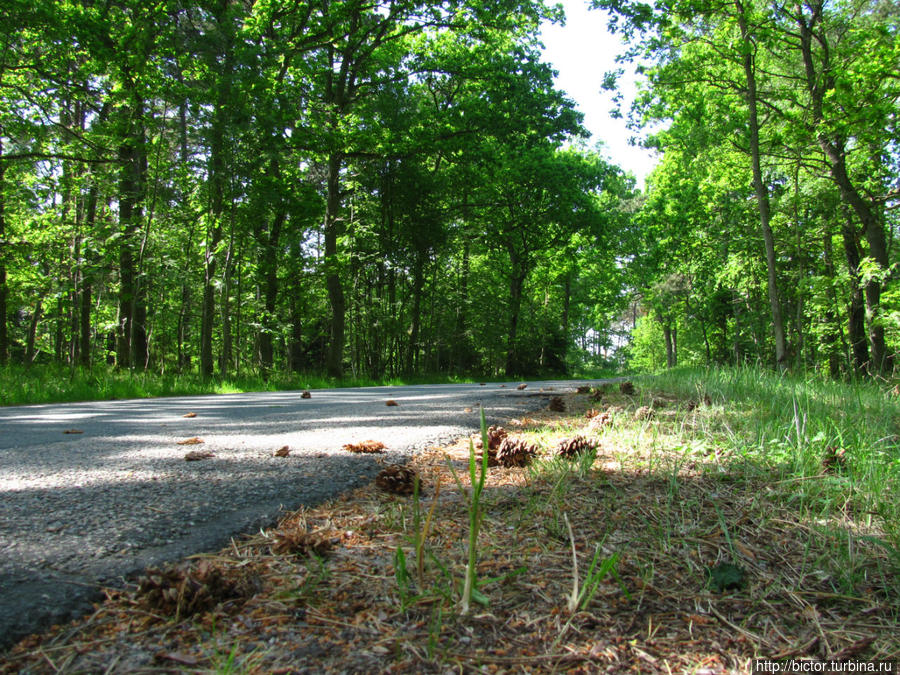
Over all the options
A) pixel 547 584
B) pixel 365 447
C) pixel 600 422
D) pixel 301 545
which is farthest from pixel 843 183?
pixel 301 545

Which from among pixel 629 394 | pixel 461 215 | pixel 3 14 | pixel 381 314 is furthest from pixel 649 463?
pixel 461 215

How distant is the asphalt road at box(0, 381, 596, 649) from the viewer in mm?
1192

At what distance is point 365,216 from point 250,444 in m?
14.3

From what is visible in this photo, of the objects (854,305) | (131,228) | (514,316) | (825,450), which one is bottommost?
(825,450)

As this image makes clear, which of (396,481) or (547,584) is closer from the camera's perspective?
(547,584)

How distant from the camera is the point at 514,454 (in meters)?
2.45

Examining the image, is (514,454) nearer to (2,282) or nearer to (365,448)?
(365,448)

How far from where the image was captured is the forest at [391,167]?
925cm

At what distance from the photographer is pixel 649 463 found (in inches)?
90.3

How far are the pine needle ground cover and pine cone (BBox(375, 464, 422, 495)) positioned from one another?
0.01 meters

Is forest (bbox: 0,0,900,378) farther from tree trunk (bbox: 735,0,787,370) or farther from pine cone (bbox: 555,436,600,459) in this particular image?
pine cone (bbox: 555,436,600,459)

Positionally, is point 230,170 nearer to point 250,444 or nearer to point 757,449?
point 250,444

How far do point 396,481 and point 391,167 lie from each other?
14640 mm

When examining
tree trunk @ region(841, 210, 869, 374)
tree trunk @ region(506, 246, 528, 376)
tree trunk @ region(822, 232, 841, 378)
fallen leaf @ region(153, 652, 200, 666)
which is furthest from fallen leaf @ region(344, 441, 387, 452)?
tree trunk @ region(506, 246, 528, 376)
